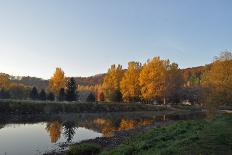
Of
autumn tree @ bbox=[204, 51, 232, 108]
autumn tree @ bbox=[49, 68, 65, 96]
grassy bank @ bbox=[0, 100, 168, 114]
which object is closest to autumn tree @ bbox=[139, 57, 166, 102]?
grassy bank @ bbox=[0, 100, 168, 114]

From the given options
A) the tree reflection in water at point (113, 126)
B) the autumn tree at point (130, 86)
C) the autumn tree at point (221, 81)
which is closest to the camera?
the tree reflection in water at point (113, 126)

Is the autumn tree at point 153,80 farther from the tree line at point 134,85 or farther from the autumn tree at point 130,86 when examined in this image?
the autumn tree at point 130,86

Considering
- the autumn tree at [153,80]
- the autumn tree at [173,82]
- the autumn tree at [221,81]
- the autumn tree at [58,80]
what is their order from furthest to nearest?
the autumn tree at [58,80] < the autumn tree at [173,82] < the autumn tree at [153,80] < the autumn tree at [221,81]

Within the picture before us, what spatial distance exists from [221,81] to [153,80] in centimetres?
3897

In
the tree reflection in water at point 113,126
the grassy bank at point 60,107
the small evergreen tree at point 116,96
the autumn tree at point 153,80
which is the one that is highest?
the autumn tree at point 153,80

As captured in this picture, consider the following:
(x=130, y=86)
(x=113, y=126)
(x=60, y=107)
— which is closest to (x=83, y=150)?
(x=113, y=126)

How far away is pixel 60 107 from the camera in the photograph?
74188mm

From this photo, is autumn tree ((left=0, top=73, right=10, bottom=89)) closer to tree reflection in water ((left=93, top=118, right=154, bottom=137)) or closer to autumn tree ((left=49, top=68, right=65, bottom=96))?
autumn tree ((left=49, top=68, right=65, bottom=96))

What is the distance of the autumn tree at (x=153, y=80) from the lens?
315 feet

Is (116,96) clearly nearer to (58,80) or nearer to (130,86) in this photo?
(130,86)

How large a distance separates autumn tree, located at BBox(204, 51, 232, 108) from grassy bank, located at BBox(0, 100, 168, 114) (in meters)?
30.3

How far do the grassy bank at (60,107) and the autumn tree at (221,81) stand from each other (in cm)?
3035

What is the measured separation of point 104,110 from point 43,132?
41.8 meters

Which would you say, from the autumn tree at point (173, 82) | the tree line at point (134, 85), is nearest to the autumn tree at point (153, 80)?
the tree line at point (134, 85)
